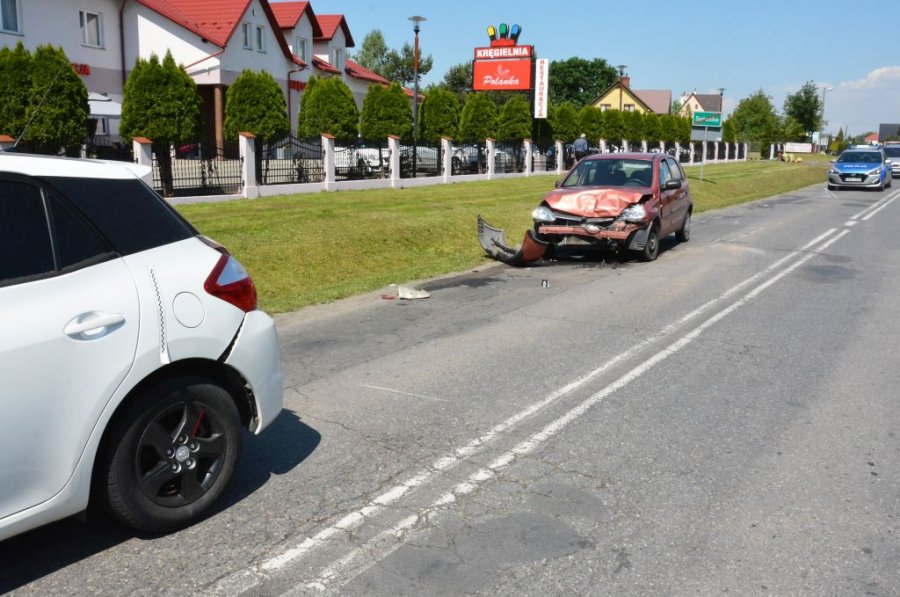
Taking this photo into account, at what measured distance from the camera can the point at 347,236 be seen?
47.9 ft

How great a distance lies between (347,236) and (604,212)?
4584 mm

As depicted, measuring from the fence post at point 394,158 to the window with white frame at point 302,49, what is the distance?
2168 cm

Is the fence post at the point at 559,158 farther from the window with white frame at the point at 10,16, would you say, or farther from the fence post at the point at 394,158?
the window with white frame at the point at 10,16

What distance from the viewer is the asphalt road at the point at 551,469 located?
3656 millimetres

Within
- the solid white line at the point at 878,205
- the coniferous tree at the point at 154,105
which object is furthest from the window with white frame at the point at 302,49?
the solid white line at the point at 878,205

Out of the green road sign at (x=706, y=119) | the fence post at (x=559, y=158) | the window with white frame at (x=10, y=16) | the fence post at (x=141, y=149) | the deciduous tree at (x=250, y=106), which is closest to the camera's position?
the fence post at (x=141, y=149)

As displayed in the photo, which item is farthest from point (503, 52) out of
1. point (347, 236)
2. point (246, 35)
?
point (347, 236)

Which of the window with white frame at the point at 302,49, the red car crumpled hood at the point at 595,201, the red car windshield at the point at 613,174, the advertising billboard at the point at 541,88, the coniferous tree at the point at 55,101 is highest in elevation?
the window with white frame at the point at 302,49

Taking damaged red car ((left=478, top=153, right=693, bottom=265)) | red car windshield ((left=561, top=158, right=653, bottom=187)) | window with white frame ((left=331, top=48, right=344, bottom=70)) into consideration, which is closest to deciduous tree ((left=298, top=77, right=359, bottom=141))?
red car windshield ((left=561, top=158, right=653, bottom=187))

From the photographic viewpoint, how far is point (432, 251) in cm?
1519

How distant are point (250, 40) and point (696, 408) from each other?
37.2 m

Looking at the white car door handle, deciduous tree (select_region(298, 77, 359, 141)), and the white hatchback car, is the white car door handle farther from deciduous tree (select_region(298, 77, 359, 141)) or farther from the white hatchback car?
deciduous tree (select_region(298, 77, 359, 141))

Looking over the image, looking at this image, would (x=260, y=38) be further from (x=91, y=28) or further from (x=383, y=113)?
A: (x=383, y=113)

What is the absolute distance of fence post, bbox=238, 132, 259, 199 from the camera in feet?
66.8
